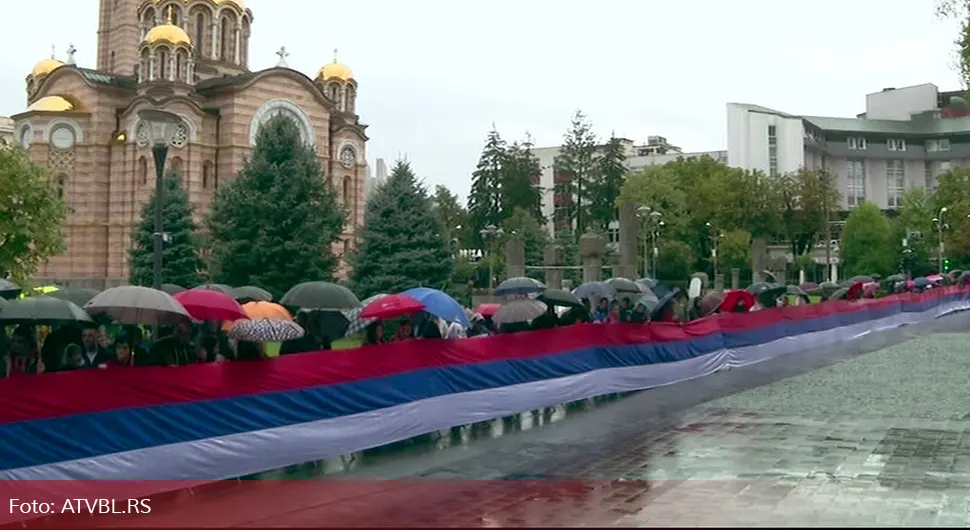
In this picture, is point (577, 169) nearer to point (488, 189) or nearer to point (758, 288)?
point (488, 189)

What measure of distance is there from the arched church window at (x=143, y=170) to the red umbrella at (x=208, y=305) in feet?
147

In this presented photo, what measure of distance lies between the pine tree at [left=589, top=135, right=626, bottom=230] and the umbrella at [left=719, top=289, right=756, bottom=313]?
5945 centimetres

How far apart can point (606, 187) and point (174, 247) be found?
47.0 metres

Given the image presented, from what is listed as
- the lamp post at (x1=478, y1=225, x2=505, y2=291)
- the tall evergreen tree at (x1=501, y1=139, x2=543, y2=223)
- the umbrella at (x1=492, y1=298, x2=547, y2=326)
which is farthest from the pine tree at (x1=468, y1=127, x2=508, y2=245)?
the umbrella at (x1=492, y1=298, x2=547, y2=326)

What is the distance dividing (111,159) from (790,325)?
143 feet

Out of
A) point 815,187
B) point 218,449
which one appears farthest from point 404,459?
point 815,187

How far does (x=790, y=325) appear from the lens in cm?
2438

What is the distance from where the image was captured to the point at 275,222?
37.1 meters

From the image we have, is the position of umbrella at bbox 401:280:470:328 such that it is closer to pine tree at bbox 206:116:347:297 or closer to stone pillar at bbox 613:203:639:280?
stone pillar at bbox 613:203:639:280

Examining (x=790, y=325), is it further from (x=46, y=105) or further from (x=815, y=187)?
(x=815, y=187)

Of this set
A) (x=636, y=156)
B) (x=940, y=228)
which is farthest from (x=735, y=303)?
(x=636, y=156)

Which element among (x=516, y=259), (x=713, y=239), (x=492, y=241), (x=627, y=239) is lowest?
(x=516, y=259)

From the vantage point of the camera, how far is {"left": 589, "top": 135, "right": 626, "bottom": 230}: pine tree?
270ft

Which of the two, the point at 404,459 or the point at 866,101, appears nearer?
the point at 404,459
